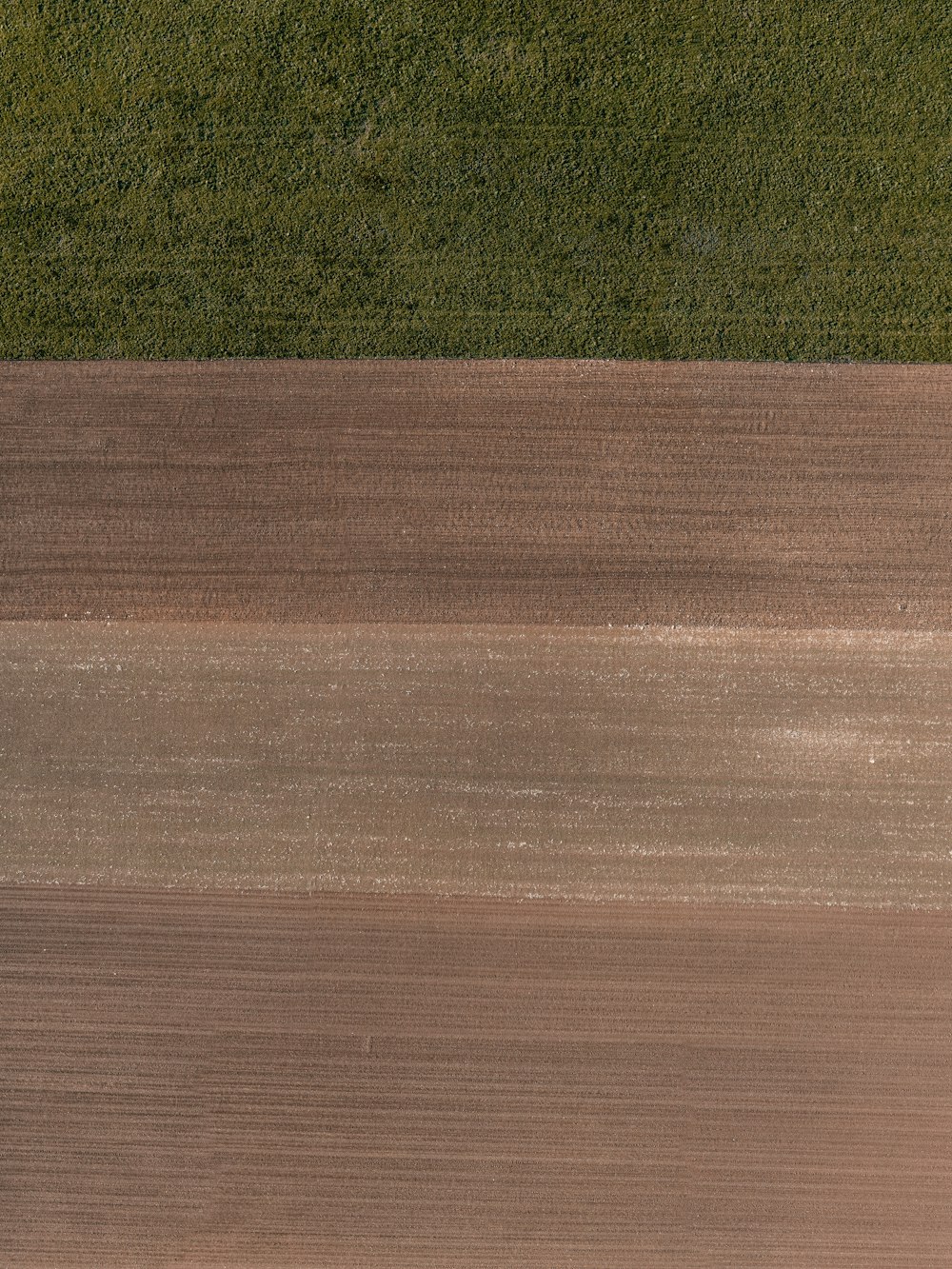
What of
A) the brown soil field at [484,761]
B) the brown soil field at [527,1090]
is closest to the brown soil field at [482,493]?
the brown soil field at [484,761]

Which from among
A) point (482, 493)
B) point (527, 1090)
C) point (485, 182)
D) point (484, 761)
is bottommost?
point (527, 1090)

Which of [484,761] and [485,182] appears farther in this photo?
[485,182]

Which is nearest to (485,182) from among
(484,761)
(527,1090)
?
(484,761)

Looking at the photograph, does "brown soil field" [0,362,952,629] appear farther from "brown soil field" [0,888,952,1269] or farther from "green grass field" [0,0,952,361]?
"brown soil field" [0,888,952,1269]

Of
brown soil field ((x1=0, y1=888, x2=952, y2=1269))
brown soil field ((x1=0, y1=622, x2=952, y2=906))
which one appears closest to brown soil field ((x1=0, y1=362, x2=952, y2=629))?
brown soil field ((x1=0, y1=622, x2=952, y2=906))

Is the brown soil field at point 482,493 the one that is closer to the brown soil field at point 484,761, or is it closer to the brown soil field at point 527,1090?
the brown soil field at point 484,761

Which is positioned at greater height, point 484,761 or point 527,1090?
point 484,761

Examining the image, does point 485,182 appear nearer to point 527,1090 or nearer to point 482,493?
point 482,493
